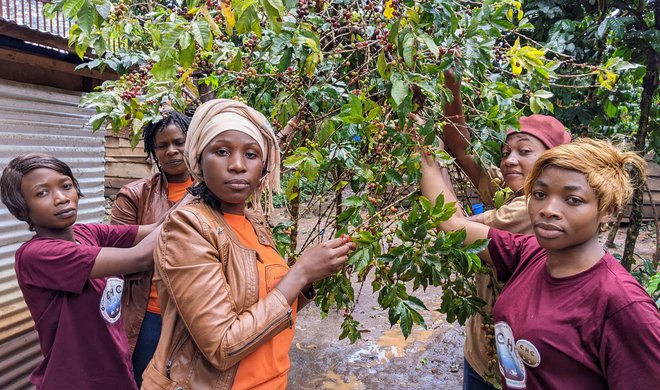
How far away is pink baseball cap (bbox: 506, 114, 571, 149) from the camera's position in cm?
190

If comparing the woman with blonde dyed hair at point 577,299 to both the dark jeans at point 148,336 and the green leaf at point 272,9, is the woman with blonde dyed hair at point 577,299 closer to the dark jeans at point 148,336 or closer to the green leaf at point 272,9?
the green leaf at point 272,9

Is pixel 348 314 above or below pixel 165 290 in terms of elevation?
below

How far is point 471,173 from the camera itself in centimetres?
220

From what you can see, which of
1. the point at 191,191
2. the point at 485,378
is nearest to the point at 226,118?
the point at 191,191

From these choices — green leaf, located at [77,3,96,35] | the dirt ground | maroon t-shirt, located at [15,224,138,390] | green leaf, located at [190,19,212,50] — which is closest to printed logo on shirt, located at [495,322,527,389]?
green leaf, located at [190,19,212,50]

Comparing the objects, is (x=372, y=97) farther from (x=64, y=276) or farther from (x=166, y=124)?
(x=64, y=276)

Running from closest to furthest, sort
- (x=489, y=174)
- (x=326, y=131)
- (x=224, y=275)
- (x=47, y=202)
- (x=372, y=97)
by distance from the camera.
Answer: (x=224, y=275)
(x=326, y=131)
(x=47, y=202)
(x=489, y=174)
(x=372, y=97)

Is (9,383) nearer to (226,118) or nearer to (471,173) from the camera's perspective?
(226,118)

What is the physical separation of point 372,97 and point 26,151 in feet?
11.9

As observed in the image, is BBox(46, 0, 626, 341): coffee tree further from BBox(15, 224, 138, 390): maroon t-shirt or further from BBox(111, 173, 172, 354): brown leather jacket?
BBox(15, 224, 138, 390): maroon t-shirt

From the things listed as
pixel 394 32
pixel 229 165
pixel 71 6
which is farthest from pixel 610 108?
pixel 71 6

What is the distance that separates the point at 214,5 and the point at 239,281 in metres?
1.21

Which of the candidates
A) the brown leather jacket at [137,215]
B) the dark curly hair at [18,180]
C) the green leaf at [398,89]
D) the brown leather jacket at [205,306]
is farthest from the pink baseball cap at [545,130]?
the dark curly hair at [18,180]

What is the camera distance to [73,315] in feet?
6.17
